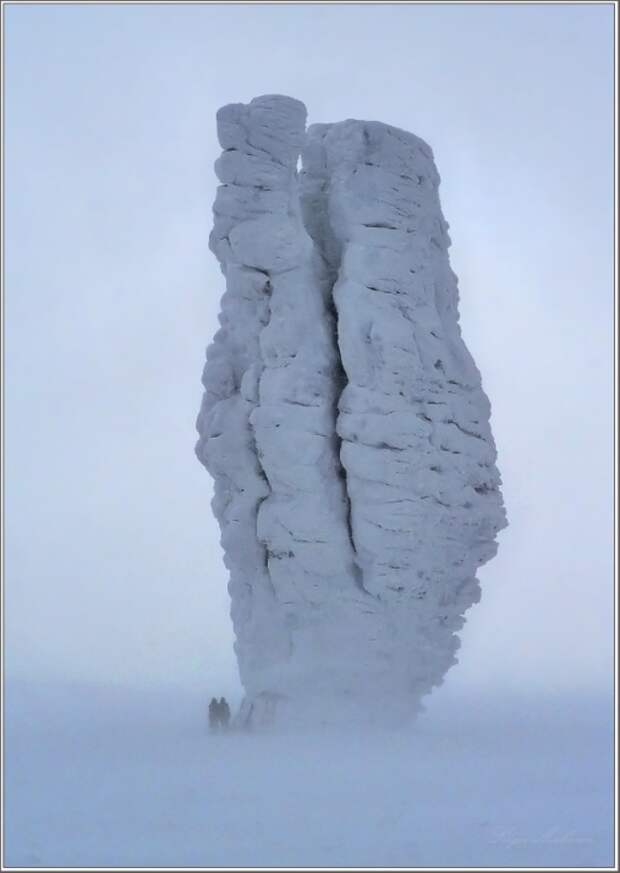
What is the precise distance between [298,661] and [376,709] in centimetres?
130

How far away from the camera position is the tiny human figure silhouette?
16719mm

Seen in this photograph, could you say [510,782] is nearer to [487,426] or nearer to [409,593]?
[409,593]

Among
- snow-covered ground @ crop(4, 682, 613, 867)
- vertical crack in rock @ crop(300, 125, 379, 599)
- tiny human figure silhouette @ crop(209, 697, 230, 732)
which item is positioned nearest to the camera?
snow-covered ground @ crop(4, 682, 613, 867)

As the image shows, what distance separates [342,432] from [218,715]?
188 inches

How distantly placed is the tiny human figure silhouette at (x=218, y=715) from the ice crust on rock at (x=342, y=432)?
45cm

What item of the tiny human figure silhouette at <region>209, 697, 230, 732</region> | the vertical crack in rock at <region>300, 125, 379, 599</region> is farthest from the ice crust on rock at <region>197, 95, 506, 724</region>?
the tiny human figure silhouette at <region>209, 697, 230, 732</region>

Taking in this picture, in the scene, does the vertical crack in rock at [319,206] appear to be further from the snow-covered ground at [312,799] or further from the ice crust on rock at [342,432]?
the snow-covered ground at [312,799]

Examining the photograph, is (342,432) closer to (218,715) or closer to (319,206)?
(319,206)

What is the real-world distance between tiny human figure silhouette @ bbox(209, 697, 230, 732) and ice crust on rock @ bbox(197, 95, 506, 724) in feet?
1.47

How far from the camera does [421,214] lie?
16.8m

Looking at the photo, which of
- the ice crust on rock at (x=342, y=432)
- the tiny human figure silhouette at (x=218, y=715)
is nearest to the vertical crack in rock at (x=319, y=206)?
the ice crust on rock at (x=342, y=432)

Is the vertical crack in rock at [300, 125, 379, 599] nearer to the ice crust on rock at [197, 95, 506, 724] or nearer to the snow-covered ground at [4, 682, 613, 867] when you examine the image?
the ice crust on rock at [197, 95, 506, 724]

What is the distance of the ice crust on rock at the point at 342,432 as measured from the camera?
15.7m

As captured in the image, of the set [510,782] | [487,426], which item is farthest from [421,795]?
A: [487,426]
